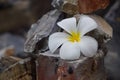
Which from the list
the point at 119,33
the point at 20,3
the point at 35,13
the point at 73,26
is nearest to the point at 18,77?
the point at 73,26

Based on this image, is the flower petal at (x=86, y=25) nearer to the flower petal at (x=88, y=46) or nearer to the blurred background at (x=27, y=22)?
the flower petal at (x=88, y=46)

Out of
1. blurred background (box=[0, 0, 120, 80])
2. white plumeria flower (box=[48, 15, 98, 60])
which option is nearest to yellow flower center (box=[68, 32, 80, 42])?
white plumeria flower (box=[48, 15, 98, 60])

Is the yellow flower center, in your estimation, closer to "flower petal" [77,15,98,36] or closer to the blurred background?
"flower petal" [77,15,98,36]

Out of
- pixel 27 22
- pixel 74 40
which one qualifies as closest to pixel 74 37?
pixel 74 40

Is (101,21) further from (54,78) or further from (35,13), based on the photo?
(35,13)

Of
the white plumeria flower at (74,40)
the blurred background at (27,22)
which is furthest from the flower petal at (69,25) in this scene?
the blurred background at (27,22)

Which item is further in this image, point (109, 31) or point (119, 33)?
point (119, 33)
